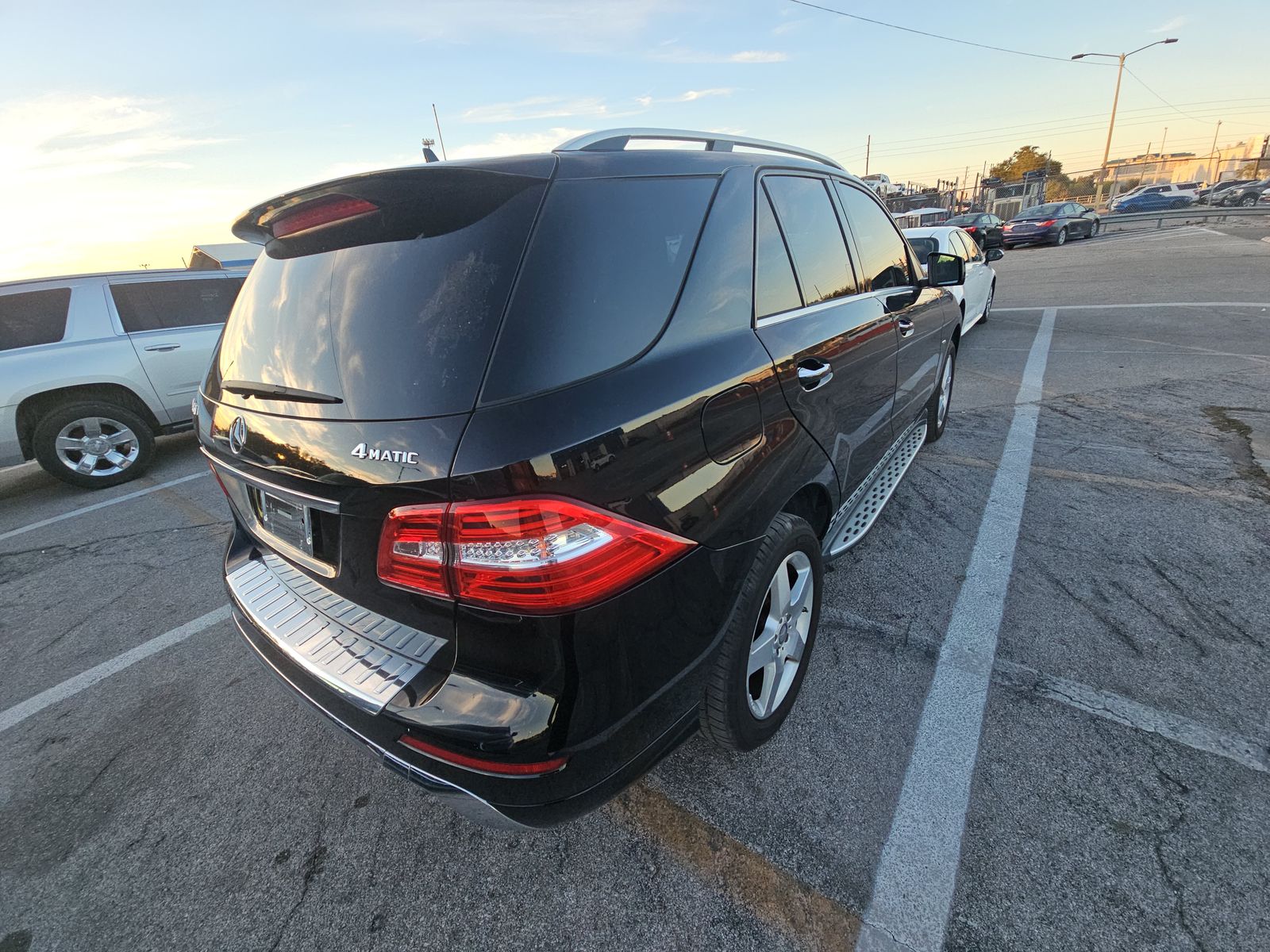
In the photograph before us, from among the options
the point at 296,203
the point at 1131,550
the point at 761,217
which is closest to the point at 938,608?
the point at 1131,550

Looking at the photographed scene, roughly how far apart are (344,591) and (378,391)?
565 millimetres

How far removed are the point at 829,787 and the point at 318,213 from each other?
2381 millimetres

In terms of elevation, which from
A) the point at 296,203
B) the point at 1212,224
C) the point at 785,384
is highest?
the point at 296,203

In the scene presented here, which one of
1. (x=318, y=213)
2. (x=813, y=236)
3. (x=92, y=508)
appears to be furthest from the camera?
(x=92, y=508)

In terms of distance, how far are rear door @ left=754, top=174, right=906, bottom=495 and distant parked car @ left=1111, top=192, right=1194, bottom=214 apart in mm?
46513

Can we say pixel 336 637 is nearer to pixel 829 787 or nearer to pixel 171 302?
pixel 829 787

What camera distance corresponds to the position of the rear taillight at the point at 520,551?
51.0 inches

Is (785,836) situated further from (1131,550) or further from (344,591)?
(1131,550)

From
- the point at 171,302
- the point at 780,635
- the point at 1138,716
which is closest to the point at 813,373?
the point at 780,635

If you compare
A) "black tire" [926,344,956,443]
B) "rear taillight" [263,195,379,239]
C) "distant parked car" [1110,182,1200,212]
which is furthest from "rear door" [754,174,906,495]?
"distant parked car" [1110,182,1200,212]

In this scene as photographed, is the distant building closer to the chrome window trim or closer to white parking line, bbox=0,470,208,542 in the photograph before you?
white parking line, bbox=0,470,208,542

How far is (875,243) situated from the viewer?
325cm

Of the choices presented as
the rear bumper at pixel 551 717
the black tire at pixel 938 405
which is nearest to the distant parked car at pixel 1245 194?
the black tire at pixel 938 405

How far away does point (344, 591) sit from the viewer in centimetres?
163
